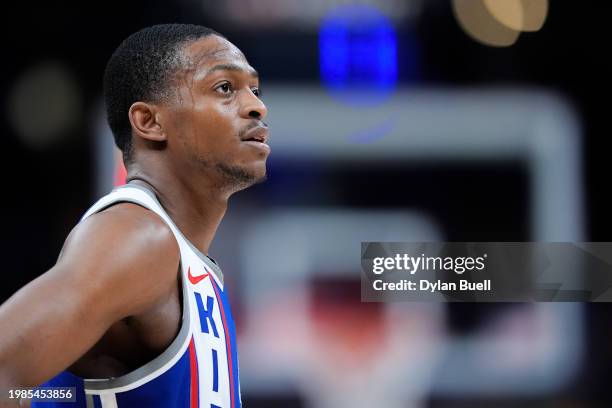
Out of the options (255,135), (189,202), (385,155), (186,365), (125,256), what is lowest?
(186,365)

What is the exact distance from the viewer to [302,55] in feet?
10.8

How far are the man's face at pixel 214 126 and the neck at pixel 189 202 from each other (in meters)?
0.03

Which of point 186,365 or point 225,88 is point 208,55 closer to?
point 225,88

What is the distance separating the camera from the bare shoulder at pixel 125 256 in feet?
3.13

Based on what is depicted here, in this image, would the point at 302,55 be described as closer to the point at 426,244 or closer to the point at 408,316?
the point at 426,244

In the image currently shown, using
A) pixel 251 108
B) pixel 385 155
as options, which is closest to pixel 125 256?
pixel 251 108

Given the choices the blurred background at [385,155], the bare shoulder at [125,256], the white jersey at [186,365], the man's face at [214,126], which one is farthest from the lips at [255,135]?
the blurred background at [385,155]

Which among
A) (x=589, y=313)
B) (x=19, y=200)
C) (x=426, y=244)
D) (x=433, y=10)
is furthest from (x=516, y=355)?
(x=19, y=200)

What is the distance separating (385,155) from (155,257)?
232 cm

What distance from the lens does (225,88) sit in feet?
4.75

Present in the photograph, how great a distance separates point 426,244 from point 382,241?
0.18 m

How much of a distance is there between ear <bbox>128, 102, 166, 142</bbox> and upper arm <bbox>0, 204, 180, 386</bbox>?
1.06 feet

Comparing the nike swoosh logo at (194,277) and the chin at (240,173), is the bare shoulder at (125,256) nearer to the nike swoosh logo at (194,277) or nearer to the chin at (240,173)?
the nike swoosh logo at (194,277)

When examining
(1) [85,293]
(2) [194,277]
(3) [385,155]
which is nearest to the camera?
(1) [85,293]
